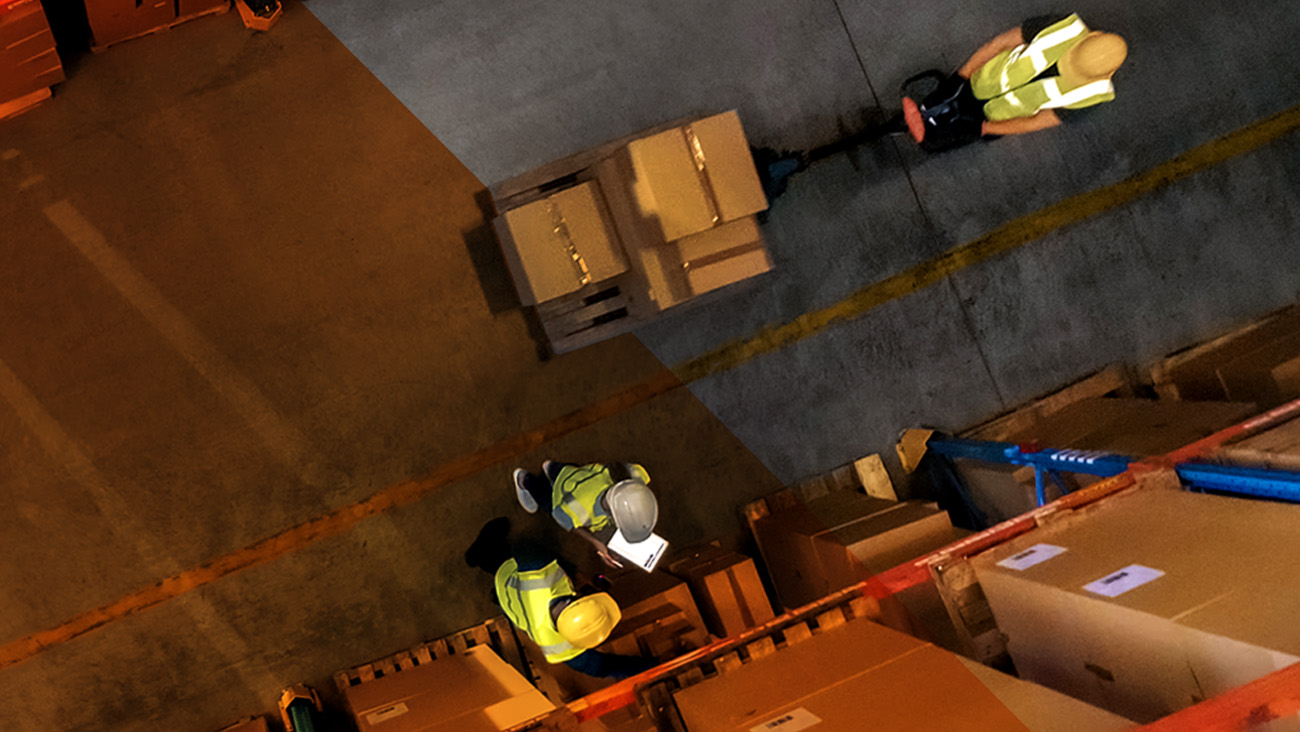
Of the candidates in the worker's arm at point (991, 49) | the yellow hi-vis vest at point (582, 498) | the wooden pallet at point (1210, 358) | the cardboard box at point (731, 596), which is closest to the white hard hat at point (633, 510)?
the yellow hi-vis vest at point (582, 498)

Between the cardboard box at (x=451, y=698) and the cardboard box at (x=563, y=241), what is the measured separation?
2171 mm

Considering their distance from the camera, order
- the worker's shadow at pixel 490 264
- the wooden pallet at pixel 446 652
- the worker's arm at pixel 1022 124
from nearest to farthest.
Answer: the wooden pallet at pixel 446 652 < the worker's arm at pixel 1022 124 < the worker's shadow at pixel 490 264

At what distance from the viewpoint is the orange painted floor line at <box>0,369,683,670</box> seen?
550 centimetres

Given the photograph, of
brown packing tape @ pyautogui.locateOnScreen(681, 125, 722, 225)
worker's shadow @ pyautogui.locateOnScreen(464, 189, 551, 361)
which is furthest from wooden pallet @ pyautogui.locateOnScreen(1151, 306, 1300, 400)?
worker's shadow @ pyautogui.locateOnScreen(464, 189, 551, 361)

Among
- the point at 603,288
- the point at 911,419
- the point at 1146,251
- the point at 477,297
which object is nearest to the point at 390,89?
the point at 477,297

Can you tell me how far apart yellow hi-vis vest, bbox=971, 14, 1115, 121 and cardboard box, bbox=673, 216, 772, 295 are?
1.81 metres

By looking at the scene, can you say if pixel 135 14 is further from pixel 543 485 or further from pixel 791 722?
pixel 791 722

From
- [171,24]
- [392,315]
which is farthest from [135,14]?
[392,315]

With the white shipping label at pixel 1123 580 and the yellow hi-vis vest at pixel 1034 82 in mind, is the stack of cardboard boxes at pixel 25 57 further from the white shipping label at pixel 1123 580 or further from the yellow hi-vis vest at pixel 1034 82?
the white shipping label at pixel 1123 580

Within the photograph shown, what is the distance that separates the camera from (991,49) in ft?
18.7

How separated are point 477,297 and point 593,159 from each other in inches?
48.1

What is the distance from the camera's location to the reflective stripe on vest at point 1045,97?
5.10 meters

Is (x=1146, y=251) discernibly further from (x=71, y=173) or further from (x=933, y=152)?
(x=71, y=173)

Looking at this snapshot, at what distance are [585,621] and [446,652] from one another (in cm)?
159
